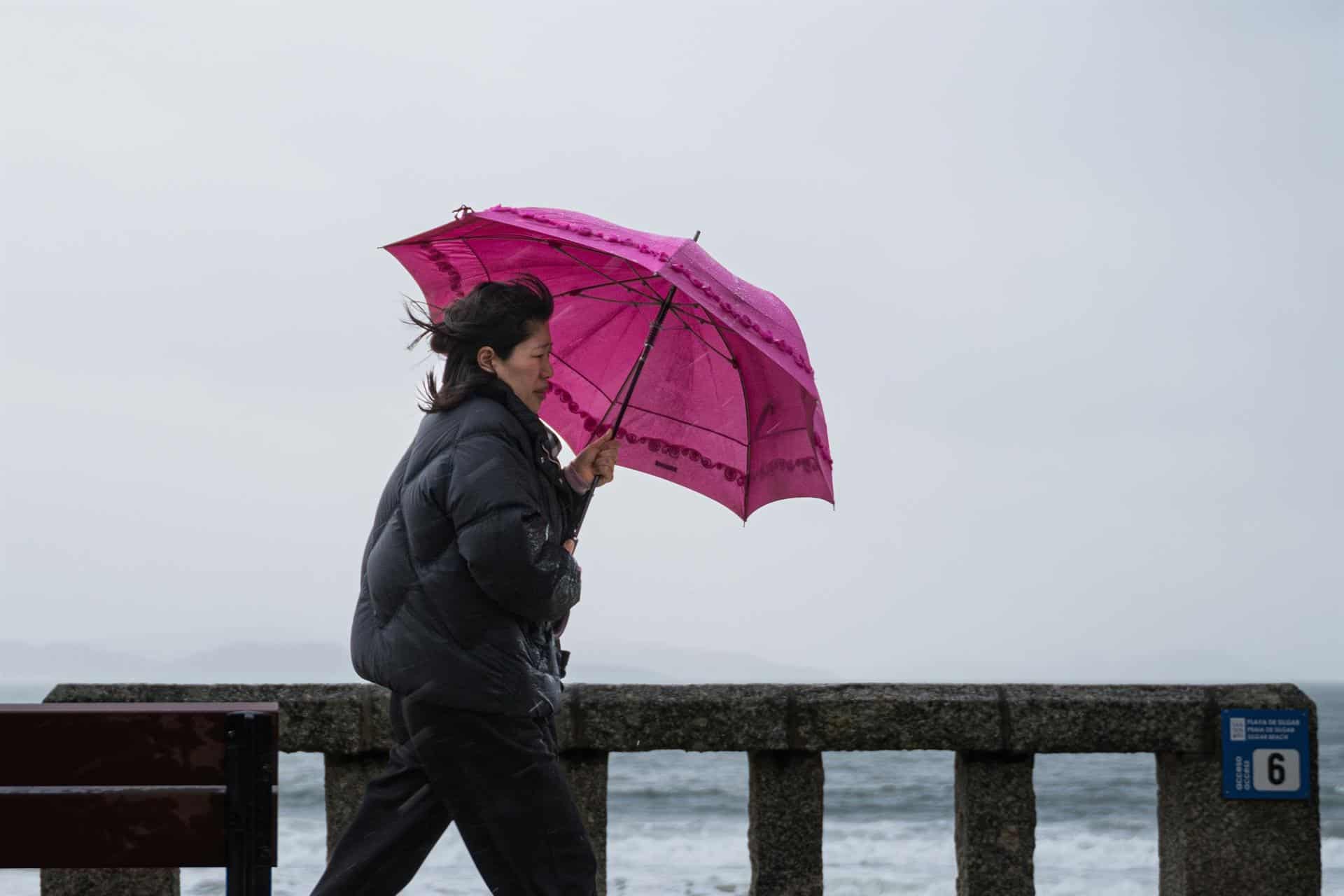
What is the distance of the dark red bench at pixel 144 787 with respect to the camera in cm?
246

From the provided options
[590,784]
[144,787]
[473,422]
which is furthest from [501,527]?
[590,784]

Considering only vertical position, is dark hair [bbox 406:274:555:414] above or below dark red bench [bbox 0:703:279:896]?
above

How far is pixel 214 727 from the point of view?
246 cm

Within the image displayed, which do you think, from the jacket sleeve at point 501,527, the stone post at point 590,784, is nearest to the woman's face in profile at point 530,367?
the jacket sleeve at point 501,527

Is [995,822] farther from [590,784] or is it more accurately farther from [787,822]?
[590,784]

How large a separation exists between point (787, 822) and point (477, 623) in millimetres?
1680

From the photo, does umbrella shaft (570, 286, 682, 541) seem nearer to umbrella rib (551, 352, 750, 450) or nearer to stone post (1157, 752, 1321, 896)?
umbrella rib (551, 352, 750, 450)

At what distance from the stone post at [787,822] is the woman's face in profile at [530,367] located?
5.11 feet

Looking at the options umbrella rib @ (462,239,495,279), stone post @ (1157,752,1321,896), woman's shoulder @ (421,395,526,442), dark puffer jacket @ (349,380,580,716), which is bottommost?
stone post @ (1157,752,1321,896)

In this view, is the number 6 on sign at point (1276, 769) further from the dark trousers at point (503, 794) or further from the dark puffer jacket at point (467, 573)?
the dark puffer jacket at point (467, 573)

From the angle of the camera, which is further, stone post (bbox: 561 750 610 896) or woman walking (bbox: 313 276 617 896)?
stone post (bbox: 561 750 610 896)

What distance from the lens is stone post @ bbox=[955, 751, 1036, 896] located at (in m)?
4.22

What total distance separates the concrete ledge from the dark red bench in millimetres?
1482

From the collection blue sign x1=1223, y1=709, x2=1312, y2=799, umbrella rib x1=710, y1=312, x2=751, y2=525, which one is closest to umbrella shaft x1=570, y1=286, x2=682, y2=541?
umbrella rib x1=710, y1=312, x2=751, y2=525
